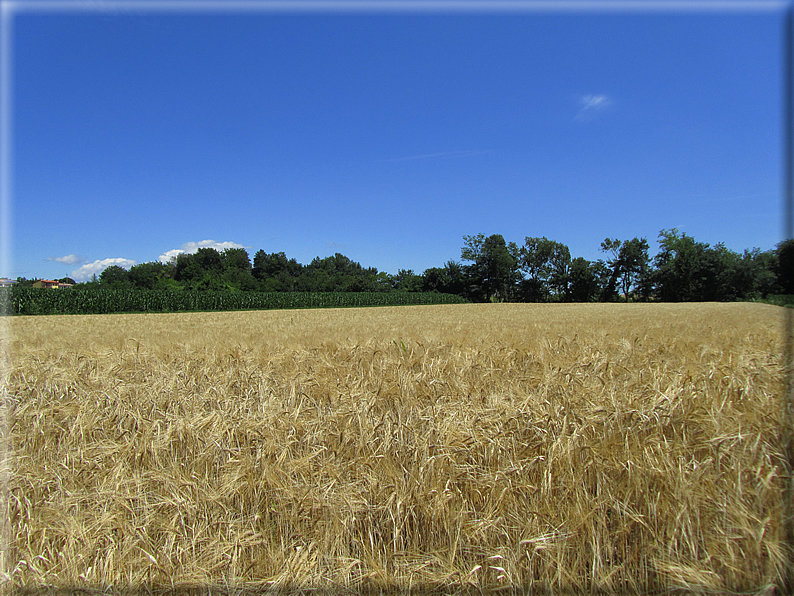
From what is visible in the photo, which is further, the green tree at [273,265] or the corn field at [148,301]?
the green tree at [273,265]

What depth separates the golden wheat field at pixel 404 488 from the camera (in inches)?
74.1

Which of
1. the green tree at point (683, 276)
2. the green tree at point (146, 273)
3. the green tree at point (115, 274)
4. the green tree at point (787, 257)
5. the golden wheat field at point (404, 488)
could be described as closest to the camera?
the golden wheat field at point (404, 488)

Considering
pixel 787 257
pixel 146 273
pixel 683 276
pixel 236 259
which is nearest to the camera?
pixel 787 257

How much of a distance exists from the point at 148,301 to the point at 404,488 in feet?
163

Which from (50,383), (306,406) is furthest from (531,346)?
(50,383)

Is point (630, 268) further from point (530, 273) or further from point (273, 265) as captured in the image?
point (273, 265)

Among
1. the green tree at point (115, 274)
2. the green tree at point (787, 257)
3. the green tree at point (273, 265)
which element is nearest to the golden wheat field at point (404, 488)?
the green tree at point (787, 257)

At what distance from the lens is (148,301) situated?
42.9 m

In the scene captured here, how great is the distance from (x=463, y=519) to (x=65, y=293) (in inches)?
1935

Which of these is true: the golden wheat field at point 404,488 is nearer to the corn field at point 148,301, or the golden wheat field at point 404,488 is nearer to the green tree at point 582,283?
the corn field at point 148,301

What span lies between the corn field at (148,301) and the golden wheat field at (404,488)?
1348 inches

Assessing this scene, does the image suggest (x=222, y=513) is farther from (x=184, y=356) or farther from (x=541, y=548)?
(x=184, y=356)

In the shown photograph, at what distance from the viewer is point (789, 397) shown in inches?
102

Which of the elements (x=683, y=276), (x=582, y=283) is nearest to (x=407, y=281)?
(x=582, y=283)
